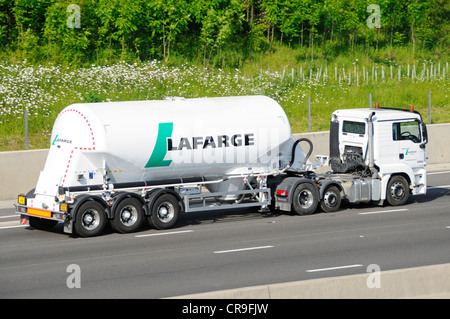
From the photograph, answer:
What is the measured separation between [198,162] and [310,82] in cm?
1715

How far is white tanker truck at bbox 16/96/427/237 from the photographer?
725 inches

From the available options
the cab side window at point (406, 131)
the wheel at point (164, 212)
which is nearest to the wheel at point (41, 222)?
the wheel at point (164, 212)

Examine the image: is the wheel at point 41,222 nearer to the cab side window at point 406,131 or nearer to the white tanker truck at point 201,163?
the white tanker truck at point 201,163

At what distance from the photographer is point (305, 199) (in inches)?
830

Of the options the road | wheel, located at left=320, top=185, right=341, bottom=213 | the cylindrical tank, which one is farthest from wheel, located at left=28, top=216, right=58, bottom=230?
wheel, located at left=320, top=185, right=341, bottom=213

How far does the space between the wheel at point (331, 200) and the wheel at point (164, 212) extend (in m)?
4.02

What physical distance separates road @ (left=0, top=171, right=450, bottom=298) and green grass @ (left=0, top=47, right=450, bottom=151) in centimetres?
850

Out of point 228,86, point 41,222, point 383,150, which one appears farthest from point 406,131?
point 228,86

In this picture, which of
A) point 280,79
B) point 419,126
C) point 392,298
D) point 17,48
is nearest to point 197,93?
point 280,79

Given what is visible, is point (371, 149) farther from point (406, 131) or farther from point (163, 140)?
point (163, 140)

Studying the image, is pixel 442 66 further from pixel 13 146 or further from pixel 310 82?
pixel 13 146

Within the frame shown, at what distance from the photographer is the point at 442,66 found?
4178 centimetres

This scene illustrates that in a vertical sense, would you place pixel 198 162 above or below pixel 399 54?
below

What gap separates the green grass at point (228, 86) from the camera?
29.3 metres
